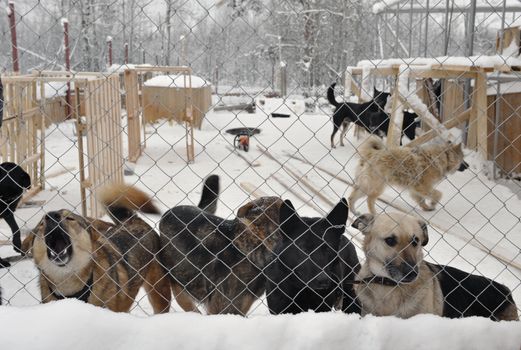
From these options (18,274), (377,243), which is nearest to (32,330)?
(377,243)

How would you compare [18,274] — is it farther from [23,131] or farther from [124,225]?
[23,131]

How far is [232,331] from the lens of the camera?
206 centimetres

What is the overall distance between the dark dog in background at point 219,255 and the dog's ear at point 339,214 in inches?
14.4

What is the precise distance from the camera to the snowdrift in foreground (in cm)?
197

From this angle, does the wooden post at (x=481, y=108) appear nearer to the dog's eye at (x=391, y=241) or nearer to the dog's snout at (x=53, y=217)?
the dog's eye at (x=391, y=241)

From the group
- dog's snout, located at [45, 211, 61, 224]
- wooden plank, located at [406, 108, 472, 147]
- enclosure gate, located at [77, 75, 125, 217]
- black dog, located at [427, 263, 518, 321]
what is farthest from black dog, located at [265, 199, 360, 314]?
wooden plank, located at [406, 108, 472, 147]

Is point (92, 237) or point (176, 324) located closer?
point (176, 324)

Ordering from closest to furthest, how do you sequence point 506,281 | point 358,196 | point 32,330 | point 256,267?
point 32,330
point 256,267
point 506,281
point 358,196

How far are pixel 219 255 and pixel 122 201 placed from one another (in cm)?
79

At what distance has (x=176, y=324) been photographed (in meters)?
2.07

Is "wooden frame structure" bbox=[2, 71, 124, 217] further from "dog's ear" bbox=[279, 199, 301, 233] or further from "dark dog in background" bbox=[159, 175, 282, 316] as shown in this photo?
"dog's ear" bbox=[279, 199, 301, 233]

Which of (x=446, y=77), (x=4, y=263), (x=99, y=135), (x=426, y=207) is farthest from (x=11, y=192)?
(x=446, y=77)

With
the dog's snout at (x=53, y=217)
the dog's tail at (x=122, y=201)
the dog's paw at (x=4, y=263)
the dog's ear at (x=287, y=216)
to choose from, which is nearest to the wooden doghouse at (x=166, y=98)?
the dog's paw at (x=4, y=263)

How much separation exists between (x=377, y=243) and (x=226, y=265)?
0.93 metres
